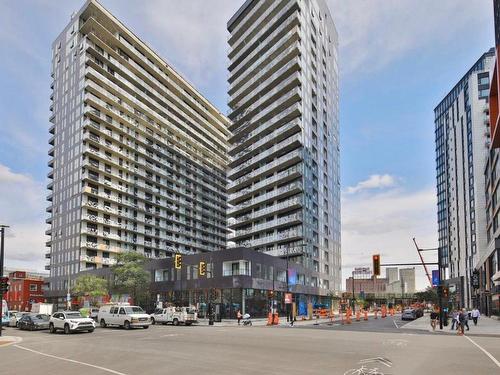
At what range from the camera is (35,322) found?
41344 millimetres

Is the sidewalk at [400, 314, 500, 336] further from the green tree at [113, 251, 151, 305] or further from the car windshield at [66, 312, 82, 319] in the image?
the green tree at [113, 251, 151, 305]

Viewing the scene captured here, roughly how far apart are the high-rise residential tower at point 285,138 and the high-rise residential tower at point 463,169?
3605 centimetres

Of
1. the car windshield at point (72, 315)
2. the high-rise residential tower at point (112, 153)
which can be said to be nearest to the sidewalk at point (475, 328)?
the car windshield at point (72, 315)

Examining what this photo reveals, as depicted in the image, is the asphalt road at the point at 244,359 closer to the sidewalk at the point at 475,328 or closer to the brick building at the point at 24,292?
the sidewalk at the point at 475,328

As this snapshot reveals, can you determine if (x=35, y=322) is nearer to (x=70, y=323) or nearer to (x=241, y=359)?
(x=70, y=323)

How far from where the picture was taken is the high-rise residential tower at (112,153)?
102500mm

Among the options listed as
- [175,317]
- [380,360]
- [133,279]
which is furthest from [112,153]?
[380,360]

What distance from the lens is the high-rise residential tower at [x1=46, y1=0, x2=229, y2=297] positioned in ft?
336

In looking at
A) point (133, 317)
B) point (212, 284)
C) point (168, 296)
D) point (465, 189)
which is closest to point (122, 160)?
point (168, 296)

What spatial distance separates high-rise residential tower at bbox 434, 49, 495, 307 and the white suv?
347 ft

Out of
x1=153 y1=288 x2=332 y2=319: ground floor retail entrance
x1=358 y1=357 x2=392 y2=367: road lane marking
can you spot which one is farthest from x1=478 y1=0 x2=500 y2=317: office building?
x1=358 y1=357 x2=392 y2=367: road lane marking

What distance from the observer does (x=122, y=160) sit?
111438mm

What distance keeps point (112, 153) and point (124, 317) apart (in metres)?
71.7

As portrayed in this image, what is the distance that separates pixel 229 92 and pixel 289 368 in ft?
351
